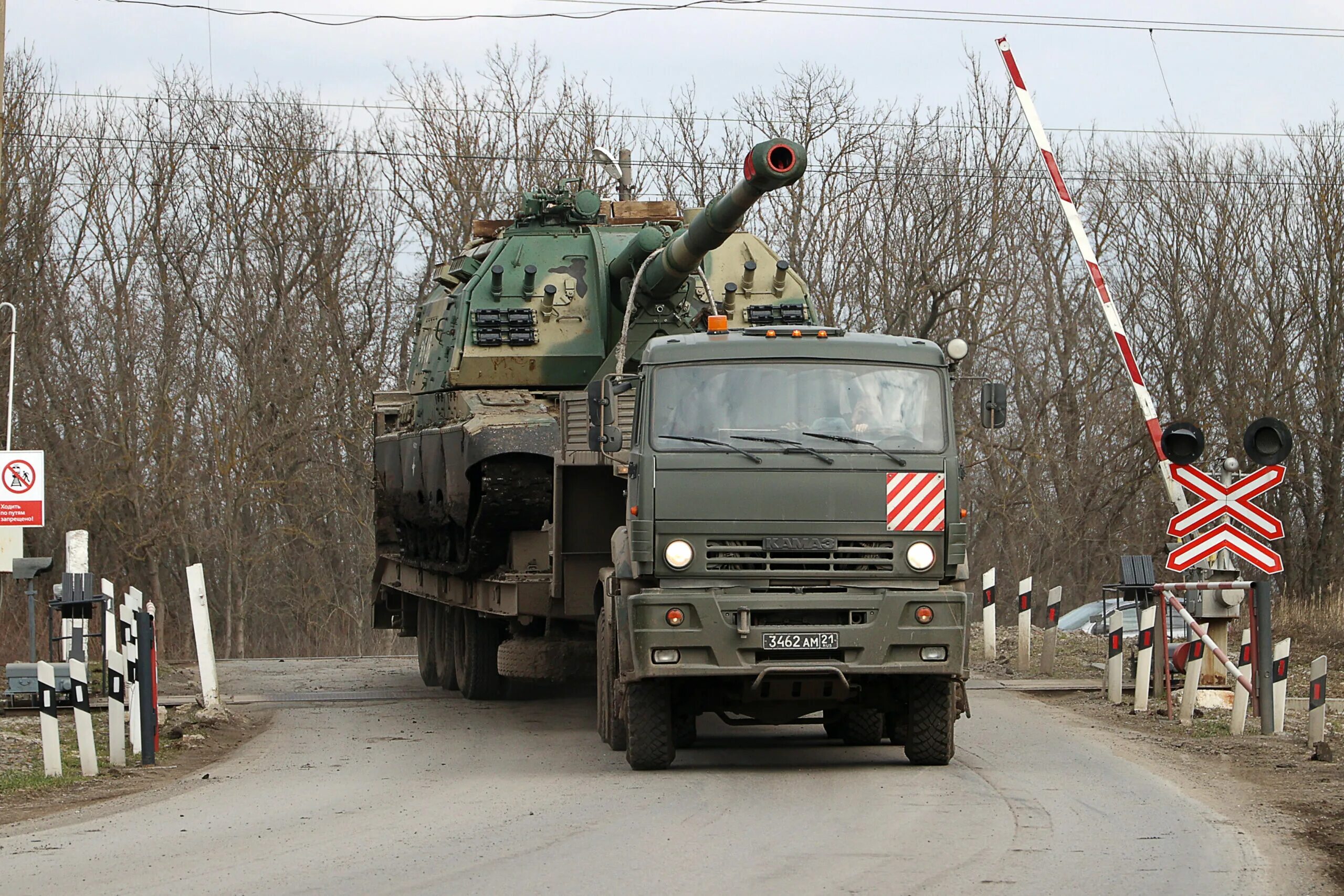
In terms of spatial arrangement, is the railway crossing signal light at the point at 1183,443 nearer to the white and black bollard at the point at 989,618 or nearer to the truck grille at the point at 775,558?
the truck grille at the point at 775,558

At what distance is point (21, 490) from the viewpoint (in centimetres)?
1986

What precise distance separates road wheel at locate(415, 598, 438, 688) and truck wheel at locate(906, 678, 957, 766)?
8574mm

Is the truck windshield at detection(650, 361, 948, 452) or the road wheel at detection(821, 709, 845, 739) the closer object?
the truck windshield at detection(650, 361, 948, 452)

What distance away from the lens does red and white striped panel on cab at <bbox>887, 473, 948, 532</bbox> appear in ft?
38.7

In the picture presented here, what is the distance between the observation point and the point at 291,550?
39.2m

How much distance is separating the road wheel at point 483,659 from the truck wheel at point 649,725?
5753mm

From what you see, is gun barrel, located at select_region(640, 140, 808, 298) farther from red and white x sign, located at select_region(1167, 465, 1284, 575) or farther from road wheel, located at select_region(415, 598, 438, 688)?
road wheel, located at select_region(415, 598, 438, 688)

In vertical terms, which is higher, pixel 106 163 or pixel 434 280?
pixel 106 163

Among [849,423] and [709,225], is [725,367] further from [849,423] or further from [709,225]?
[709,225]

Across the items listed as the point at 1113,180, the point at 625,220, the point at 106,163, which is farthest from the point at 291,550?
the point at 625,220

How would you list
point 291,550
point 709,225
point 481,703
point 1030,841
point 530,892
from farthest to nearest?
point 291,550, point 481,703, point 709,225, point 1030,841, point 530,892

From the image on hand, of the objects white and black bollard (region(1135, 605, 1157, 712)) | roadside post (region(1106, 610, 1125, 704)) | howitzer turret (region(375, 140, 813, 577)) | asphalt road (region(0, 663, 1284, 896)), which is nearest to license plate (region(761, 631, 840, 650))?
asphalt road (region(0, 663, 1284, 896))

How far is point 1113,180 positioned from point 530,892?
36.7 metres

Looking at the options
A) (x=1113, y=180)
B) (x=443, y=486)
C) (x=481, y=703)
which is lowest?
(x=481, y=703)
